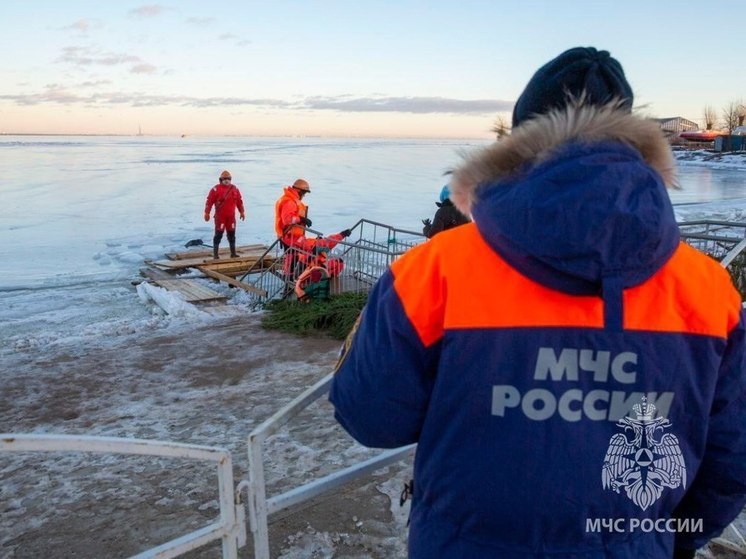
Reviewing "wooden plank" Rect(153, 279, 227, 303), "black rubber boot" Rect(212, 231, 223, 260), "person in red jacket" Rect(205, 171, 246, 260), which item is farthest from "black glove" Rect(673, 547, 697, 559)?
"black rubber boot" Rect(212, 231, 223, 260)

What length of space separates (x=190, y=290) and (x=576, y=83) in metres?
8.84

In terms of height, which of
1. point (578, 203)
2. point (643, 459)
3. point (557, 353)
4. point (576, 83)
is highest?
point (576, 83)

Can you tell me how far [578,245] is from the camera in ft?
3.22

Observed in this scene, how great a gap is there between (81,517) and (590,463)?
3.03 m

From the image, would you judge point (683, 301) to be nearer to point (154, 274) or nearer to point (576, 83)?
point (576, 83)

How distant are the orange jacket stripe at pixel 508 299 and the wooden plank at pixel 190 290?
26.8ft

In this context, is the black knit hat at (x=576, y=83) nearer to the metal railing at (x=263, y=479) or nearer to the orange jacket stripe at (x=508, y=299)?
the orange jacket stripe at (x=508, y=299)

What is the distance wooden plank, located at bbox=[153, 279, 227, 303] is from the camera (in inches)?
354

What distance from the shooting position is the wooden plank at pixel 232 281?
9.14 metres

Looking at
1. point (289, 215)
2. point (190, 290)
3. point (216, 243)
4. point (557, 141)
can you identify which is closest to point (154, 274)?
point (216, 243)

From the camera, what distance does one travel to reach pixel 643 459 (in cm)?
113

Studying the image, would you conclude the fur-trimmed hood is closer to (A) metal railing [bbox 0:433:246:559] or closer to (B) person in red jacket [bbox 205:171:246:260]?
(A) metal railing [bbox 0:433:246:559]

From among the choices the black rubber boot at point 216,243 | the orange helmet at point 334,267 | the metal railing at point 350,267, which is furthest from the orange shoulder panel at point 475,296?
the black rubber boot at point 216,243

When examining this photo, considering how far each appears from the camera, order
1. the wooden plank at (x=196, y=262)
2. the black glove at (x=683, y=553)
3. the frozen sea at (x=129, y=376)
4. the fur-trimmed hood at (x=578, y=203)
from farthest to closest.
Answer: the wooden plank at (x=196, y=262) < the frozen sea at (x=129, y=376) < the black glove at (x=683, y=553) < the fur-trimmed hood at (x=578, y=203)
